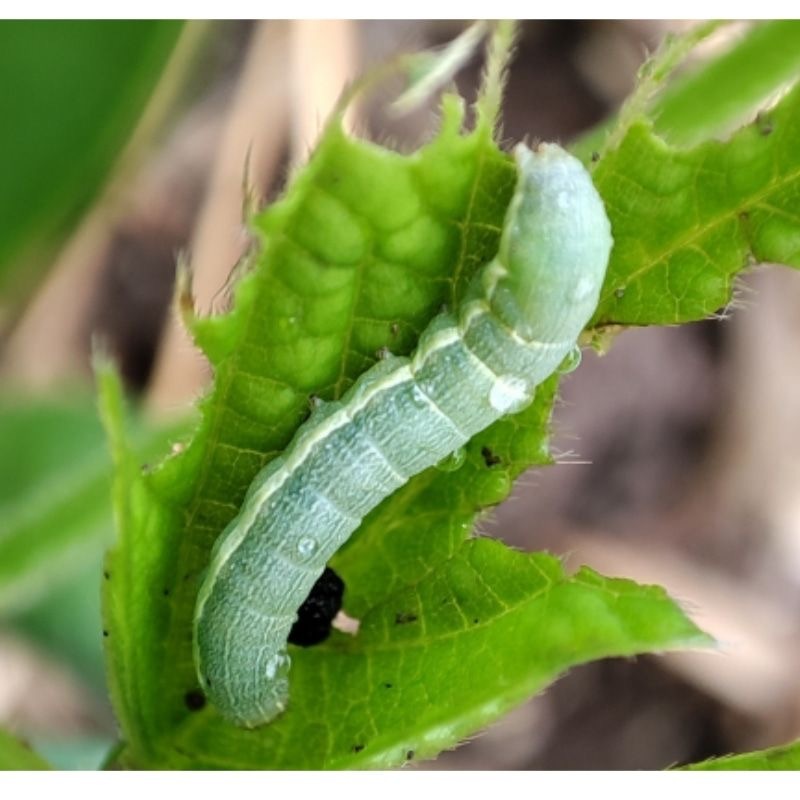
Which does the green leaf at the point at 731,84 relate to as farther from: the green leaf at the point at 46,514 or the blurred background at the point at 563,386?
the blurred background at the point at 563,386

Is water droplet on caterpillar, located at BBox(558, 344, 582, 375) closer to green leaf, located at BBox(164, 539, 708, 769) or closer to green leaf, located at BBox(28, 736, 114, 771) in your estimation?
green leaf, located at BBox(164, 539, 708, 769)

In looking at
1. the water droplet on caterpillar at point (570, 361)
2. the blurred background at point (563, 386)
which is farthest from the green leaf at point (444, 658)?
the blurred background at point (563, 386)

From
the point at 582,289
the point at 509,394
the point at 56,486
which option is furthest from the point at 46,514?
the point at 582,289

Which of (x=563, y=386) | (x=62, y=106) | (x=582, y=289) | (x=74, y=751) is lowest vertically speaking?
(x=74, y=751)

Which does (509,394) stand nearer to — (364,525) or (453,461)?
(453,461)

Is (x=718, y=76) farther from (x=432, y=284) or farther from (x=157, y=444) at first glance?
(x=157, y=444)

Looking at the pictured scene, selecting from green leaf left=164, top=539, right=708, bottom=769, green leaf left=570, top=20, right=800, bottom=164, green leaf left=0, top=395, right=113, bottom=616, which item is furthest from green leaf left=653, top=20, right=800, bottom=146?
green leaf left=0, top=395, right=113, bottom=616
